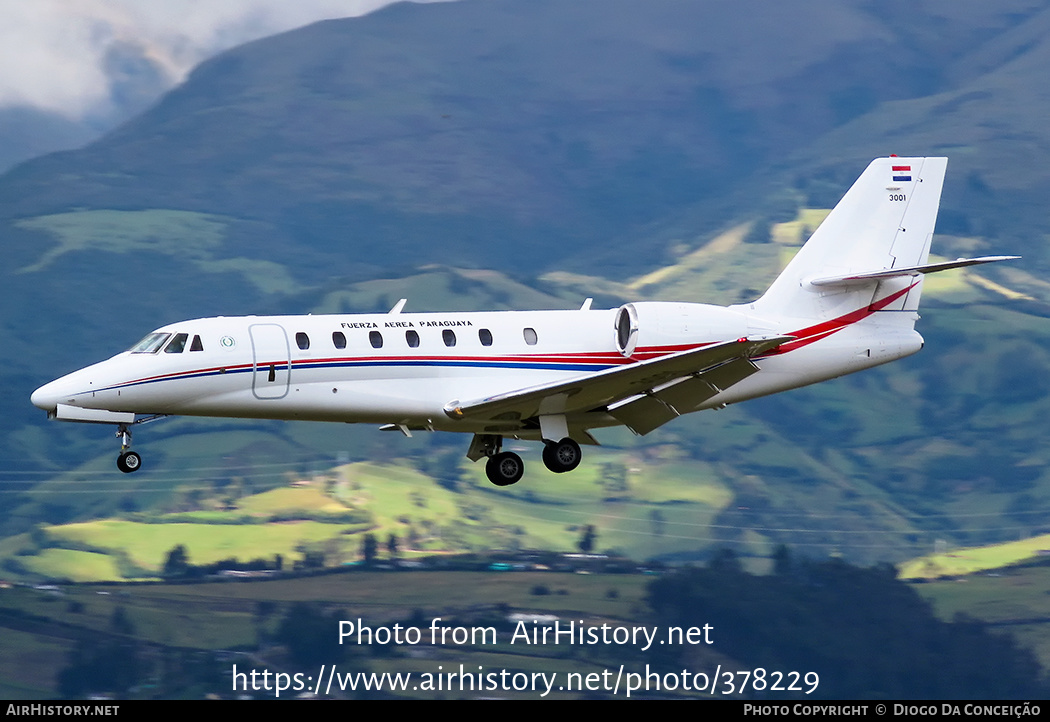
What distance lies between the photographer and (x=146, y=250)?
18612cm

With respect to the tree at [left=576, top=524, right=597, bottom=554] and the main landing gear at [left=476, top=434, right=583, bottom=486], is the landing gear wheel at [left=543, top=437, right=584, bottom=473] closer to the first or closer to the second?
the main landing gear at [left=476, top=434, right=583, bottom=486]

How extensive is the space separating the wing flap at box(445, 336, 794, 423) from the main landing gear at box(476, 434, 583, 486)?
0.78 metres

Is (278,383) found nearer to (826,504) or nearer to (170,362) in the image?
(170,362)

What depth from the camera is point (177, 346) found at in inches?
1091

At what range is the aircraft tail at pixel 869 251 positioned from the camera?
31.5 meters

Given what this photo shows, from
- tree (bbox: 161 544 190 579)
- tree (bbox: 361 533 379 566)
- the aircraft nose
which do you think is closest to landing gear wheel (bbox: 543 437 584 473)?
the aircraft nose

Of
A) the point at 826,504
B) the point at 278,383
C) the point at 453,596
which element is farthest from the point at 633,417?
the point at 826,504

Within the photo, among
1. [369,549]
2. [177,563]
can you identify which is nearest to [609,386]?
[369,549]

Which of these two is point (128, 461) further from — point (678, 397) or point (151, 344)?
point (678, 397)

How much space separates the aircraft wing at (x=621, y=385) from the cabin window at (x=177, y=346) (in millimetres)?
5170

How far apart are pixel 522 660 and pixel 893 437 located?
79.4 metres

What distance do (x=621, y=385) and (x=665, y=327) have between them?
5.94 ft

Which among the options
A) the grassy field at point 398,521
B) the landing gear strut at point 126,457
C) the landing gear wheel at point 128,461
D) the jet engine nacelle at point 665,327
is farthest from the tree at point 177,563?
the jet engine nacelle at point 665,327

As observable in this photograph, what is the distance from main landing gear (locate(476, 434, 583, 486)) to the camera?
2972 centimetres
